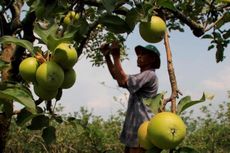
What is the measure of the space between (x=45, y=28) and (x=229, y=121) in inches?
331

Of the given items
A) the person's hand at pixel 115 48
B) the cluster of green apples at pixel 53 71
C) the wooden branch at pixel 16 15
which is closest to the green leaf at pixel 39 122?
the cluster of green apples at pixel 53 71

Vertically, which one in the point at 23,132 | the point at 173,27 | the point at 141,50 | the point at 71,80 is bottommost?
the point at 23,132

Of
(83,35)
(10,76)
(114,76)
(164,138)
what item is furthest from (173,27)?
(164,138)

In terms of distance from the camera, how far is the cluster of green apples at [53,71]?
122 cm

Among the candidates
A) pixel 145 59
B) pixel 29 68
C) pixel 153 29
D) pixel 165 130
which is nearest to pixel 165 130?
pixel 165 130

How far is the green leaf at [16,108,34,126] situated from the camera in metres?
1.34

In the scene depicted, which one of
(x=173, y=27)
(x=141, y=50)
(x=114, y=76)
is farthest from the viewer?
(x=173, y=27)

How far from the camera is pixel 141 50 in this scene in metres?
2.98

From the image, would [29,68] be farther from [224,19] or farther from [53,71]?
[224,19]

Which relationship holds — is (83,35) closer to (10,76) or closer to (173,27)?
(10,76)

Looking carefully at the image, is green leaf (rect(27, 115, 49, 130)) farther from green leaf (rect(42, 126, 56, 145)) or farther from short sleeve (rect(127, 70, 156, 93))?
short sleeve (rect(127, 70, 156, 93))

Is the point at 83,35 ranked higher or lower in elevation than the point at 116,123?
higher

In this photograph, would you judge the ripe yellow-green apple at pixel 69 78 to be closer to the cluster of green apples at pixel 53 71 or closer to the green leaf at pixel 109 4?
the cluster of green apples at pixel 53 71

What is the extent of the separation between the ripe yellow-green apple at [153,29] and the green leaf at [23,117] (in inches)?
17.2
